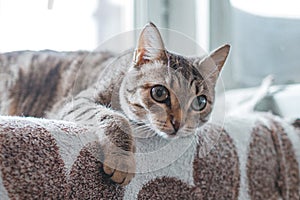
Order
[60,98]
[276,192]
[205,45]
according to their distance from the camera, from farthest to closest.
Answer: [205,45] → [60,98] → [276,192]

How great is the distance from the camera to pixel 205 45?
65.7 inches

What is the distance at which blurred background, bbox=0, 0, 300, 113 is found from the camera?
1380 mm

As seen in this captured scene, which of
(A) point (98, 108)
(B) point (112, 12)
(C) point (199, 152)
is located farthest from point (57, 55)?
(C) point (199, 152)

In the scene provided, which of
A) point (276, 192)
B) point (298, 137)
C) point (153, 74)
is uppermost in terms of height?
point (153, 74)

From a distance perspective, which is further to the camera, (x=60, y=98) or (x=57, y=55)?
(x=57, y=55)

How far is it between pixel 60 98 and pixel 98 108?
36 cm

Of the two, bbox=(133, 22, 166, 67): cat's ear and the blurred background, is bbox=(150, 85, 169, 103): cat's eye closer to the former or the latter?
bbox=(133, 22, 166, 67): cat's ear

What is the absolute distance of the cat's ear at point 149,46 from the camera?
0.90m

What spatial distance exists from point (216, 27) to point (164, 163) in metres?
0.90

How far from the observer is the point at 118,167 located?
781 mm

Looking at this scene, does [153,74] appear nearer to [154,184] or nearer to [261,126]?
[154,184]

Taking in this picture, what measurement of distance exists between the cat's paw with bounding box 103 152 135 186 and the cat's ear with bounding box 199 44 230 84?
0.92ft

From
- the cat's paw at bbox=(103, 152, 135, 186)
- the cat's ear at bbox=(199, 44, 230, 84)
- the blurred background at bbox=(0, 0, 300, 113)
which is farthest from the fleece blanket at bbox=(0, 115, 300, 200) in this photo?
the blurred background at bbox=(0, 0, 300, 113)

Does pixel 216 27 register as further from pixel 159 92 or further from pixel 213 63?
pixel 159 92
